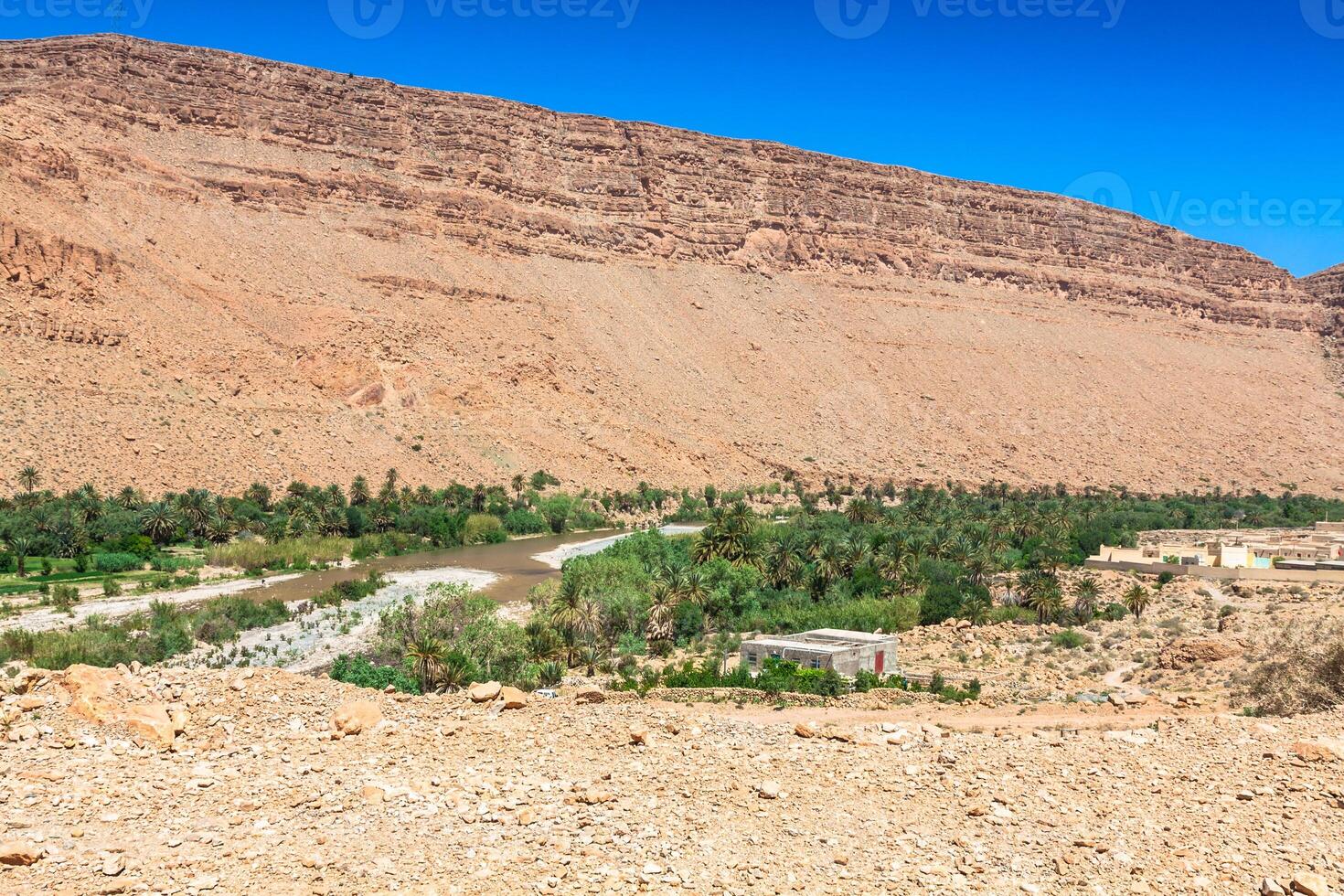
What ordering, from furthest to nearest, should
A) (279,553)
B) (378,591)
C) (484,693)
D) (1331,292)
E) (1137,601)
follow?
(1331,292)
(279,553)
(378,591)
(1137,601)
(484,693)

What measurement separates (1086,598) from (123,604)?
89.6 feet

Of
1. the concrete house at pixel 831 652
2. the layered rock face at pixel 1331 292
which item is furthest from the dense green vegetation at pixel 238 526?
the layered rock face at pixel 1331 292

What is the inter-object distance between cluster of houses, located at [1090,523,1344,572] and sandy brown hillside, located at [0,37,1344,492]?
2546 centimetres

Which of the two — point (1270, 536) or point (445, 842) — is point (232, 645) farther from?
point (1270, 536)

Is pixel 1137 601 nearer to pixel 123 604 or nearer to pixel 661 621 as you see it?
pixel 661 621

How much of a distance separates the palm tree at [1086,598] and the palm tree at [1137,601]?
0.87 m

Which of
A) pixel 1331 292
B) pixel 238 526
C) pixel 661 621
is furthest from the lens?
pixel 1331 292

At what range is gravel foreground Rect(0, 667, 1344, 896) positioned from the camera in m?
8.21

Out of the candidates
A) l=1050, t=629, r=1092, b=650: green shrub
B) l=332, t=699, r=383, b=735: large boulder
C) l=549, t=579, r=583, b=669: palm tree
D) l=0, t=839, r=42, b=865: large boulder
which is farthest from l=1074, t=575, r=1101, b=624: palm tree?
l=0, t=839, r=42, b=865: large boulder

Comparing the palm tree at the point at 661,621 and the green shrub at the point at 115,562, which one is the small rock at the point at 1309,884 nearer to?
the palm tree at the point at 661,621

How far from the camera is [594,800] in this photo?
9.19 metres

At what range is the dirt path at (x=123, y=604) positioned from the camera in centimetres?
2856

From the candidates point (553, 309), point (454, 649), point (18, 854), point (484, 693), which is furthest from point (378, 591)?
point (553, 309)

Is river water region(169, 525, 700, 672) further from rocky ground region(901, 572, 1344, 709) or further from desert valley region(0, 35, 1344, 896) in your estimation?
rocky ground region(901, 572, 1344, 709)
